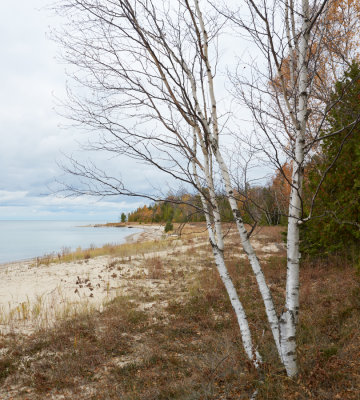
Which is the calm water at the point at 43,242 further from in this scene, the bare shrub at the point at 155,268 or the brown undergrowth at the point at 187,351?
the brown undergrowth at the point at 187,351

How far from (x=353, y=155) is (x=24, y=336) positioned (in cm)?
914

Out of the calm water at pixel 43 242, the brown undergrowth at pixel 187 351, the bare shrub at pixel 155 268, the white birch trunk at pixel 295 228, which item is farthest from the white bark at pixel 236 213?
the calm water at pixel 43 242

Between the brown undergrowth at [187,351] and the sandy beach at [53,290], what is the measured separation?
777 mm

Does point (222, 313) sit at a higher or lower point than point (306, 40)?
lower

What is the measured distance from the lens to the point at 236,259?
38.9ft

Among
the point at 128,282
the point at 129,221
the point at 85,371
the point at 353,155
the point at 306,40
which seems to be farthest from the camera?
the point at 129,221

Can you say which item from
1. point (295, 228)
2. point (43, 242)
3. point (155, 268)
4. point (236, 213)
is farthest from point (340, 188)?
point (43, 242)

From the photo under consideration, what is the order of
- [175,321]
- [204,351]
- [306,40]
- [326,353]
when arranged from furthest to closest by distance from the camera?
[175,321]
[204,351]
[326,353]
[306,40]

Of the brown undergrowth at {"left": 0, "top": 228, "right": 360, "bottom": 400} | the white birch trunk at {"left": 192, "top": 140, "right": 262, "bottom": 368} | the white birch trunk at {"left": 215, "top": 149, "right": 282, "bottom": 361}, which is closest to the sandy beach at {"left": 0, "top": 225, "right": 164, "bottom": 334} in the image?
the brown undergrowth at {"left": 0, "top": 228, "right": 360, "bottom": 400}

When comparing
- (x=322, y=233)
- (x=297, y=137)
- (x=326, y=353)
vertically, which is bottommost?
(x=326, y=353)

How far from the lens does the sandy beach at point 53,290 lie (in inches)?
261

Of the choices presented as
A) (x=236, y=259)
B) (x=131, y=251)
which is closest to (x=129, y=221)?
(x=131, y=251)

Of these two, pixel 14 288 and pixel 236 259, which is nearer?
pixel 14 288

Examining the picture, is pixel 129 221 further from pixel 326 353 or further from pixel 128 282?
pixel 326 353
